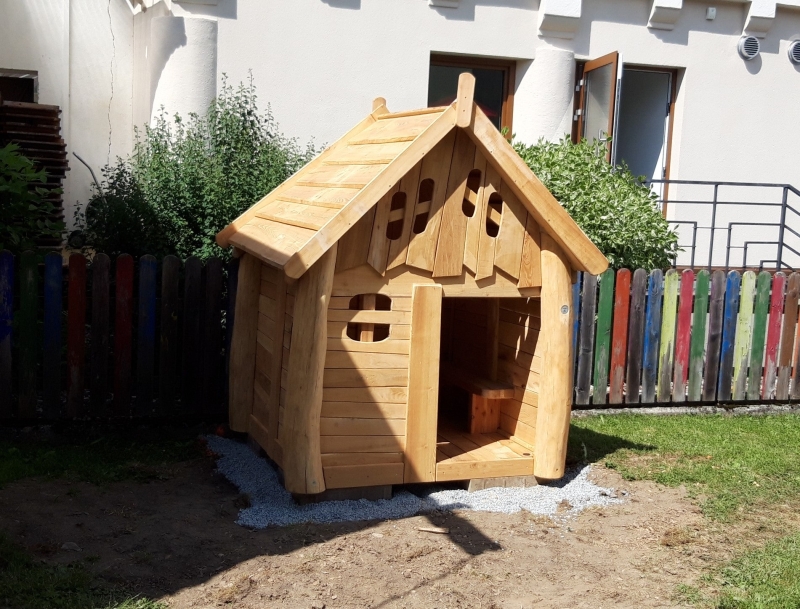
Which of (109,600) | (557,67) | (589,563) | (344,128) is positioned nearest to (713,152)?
(557,67)

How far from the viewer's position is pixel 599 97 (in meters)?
10.7

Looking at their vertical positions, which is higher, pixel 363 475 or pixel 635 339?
pixel 635 339

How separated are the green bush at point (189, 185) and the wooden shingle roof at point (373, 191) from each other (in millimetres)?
1674

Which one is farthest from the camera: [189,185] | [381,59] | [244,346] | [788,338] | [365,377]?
[381,59]

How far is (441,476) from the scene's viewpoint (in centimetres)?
579

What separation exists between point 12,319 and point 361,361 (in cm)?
288

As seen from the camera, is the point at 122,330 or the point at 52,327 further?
the point at 122,330

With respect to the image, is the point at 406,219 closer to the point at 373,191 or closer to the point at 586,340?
the point at 373,191

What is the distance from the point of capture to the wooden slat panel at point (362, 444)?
553cm

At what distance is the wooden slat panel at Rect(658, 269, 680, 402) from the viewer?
8289mm

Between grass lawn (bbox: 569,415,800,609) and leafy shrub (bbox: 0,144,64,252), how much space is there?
4.39 metres

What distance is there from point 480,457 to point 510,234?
1.49 m

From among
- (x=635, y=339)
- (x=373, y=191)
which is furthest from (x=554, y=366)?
(x=635, y=339)

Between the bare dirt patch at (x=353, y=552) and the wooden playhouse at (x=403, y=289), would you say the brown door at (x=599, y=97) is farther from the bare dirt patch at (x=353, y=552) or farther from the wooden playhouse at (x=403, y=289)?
the bare dirt patch at (x=353, y=552)
